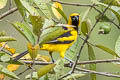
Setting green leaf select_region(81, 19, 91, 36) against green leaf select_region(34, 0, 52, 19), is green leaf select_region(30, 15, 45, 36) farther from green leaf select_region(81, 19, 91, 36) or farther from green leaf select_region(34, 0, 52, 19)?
green leaf select_region(81, 19, 91, 36)

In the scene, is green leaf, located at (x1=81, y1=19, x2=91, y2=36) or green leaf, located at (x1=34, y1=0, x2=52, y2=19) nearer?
green leaf, located at (x1=34, y1=0, x2=52, y2=19)

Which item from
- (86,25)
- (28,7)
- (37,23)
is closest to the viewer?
(37,23)

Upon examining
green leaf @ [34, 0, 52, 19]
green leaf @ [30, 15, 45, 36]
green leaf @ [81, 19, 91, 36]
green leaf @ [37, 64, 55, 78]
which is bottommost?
green leaf @ [37, 64, 55, 78]

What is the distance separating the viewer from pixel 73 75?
130cm

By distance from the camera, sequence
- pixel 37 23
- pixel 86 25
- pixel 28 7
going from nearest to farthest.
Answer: pixel 37 23 < pixel 28 7 < pixel 86 25

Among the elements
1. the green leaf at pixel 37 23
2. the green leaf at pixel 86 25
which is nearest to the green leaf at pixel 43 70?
the green leaf at pixel 37 23

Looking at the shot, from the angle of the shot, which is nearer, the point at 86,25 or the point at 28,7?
the point at 28,7

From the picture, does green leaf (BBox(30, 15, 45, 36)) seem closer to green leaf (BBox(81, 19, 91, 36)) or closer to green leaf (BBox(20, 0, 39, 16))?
green leaf (BBox(20, 0, 39, 16))

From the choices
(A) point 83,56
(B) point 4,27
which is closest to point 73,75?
(B) point 4,27

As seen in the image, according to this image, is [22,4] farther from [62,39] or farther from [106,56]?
[106,56]

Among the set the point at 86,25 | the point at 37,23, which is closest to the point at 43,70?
the point at 37,23

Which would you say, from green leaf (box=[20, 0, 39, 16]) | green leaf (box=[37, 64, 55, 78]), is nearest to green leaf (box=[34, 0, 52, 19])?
green leaf (box=[20, 0, 39, 16])

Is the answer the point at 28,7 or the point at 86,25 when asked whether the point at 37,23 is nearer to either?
the point at 28,7

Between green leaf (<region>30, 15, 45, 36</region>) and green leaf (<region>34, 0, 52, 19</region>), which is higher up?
green leaf (<region>34, 0, 52, 19</region>)
